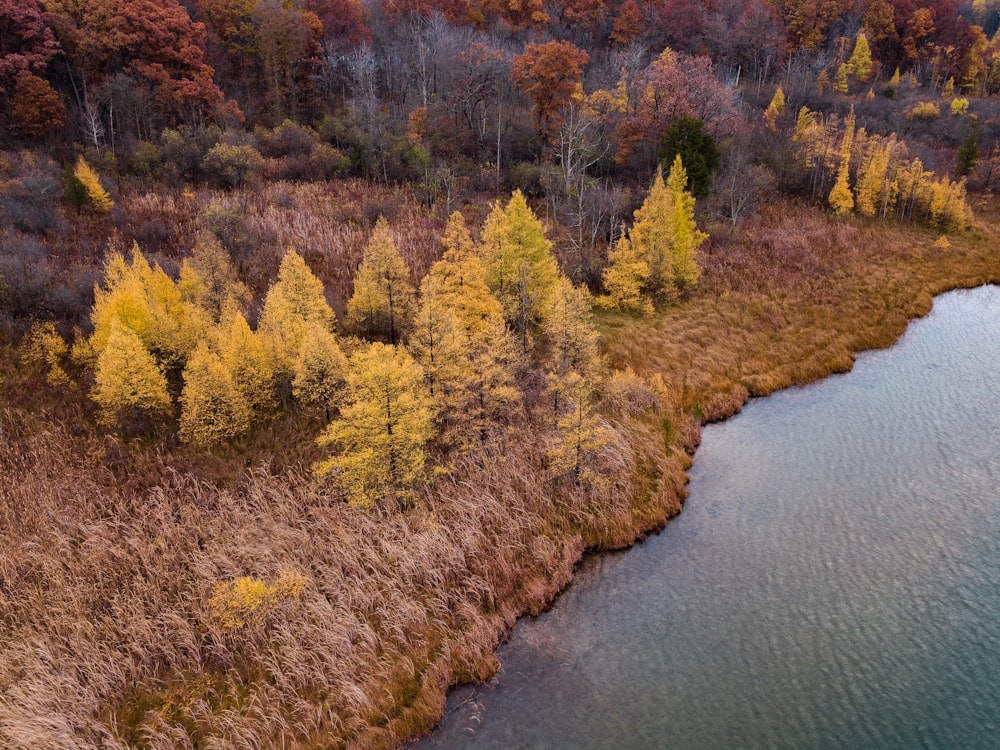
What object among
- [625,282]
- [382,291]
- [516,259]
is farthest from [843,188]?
[382,291]

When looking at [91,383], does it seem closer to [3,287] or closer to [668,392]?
[3,287]

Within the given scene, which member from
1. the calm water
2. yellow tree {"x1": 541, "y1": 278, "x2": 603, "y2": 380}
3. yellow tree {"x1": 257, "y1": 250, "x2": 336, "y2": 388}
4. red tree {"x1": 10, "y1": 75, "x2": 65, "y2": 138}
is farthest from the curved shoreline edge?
red tree {"x1": 10, "y1": 75, "x2": 65, "y2": 138}

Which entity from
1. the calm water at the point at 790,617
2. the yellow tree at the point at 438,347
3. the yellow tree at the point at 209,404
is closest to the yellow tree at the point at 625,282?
the calm water at the point at 790,617

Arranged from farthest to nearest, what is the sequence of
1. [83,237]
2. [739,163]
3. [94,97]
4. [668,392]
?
[739,163] < [94,97] < [83,237] < [668,392]

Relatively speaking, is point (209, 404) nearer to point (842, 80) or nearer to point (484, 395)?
point (484, 395)

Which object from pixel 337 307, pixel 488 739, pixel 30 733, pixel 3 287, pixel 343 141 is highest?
pixel 343 141

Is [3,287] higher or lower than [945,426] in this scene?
higher

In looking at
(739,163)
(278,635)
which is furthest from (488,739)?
(739,163)

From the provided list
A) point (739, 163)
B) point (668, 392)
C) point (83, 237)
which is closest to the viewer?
point (668, 392)
